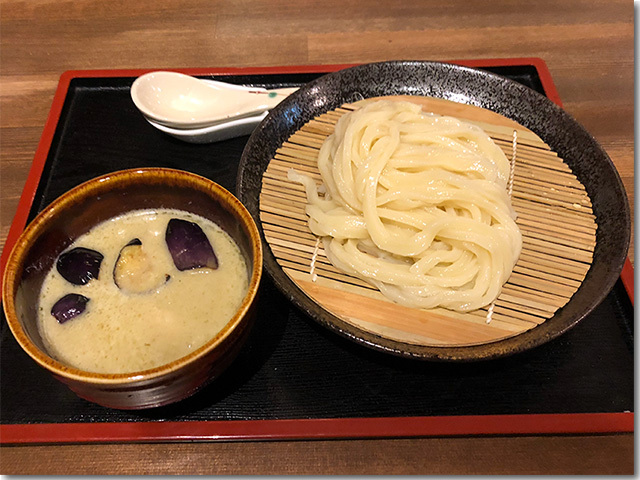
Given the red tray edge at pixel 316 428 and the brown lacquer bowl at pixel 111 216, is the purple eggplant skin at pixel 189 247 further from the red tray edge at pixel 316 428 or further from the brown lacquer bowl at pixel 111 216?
the red tray edge at pixel 316 428

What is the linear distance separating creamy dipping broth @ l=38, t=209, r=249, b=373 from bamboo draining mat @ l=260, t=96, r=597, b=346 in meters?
0.31

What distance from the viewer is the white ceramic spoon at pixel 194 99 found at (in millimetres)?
1993

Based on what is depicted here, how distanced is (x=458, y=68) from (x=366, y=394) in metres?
1.46

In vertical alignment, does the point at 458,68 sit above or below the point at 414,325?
above

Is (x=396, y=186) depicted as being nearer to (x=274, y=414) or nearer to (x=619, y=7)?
(x=274, y=414)

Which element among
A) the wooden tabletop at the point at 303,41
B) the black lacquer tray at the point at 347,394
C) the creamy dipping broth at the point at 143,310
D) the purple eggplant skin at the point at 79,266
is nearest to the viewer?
the creamy dipping broth at the point at 143,310

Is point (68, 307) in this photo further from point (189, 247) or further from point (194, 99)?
point (194, 99)

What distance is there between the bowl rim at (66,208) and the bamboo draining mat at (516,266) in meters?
0.35

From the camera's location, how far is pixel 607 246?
1.61m

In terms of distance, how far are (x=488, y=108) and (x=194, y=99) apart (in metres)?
1.32

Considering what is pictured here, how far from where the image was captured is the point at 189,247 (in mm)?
1290

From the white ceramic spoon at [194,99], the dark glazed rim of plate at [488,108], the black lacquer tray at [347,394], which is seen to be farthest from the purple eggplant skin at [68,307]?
the white ceramic spoon at [194,99]

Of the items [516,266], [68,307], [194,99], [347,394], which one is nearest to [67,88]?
[194,99]

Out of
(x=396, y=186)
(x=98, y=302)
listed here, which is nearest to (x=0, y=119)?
(x=98, y=302)
